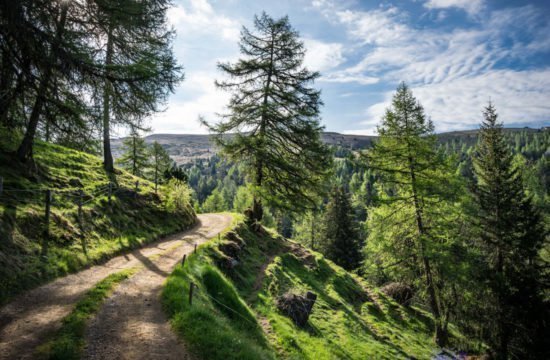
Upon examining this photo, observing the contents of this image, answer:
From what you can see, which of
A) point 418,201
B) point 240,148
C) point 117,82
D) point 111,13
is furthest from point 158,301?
point 418,201

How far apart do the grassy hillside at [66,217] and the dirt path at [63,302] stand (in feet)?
1.82

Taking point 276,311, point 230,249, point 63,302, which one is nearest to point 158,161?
point 230,249

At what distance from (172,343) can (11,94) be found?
Answer: 777 centimetres

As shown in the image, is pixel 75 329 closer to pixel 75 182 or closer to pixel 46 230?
pixel 46 230

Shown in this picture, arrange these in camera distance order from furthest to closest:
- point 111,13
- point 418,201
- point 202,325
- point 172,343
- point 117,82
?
point 418,201 → point 111,13 → point 117,82 → point 202,325 → point 172,343

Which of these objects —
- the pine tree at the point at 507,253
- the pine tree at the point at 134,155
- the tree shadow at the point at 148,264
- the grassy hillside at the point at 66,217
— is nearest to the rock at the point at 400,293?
the pine tree at the point at 507,253

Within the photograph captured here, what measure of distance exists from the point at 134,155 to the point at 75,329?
35.2m

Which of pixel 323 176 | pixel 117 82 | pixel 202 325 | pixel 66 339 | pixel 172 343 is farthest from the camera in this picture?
pixel 323 176

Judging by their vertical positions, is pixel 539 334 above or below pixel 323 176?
below

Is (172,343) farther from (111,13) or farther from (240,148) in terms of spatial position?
(240,148)

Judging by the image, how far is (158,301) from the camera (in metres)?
9.06

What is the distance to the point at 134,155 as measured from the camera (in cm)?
3828

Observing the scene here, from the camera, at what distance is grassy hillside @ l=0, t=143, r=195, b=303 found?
9.55 metres

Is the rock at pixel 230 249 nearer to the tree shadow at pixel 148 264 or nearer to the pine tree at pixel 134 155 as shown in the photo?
the tree shadow at pixel 148 264
